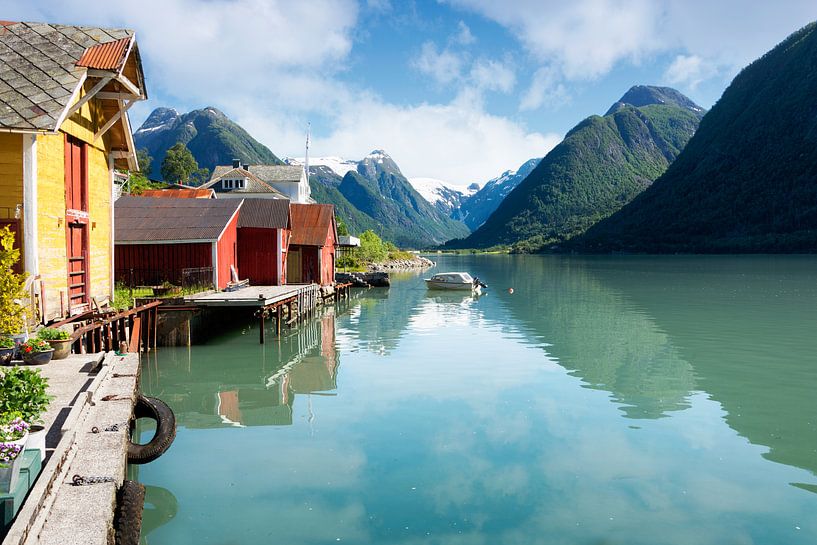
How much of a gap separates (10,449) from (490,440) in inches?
372

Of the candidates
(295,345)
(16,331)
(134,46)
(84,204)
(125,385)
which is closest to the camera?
(125,385)

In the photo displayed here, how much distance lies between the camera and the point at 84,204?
1995 centimetres

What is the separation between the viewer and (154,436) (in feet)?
37.1

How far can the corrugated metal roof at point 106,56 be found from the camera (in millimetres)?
17062

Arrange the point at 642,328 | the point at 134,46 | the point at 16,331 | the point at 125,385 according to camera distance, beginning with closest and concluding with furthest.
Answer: the point at 125,385, the point at 16,331, the point at 134,46, the point at 642,328

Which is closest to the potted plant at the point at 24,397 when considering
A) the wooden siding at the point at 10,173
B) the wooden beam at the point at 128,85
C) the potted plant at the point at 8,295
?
the potted plant at the point at 8,295

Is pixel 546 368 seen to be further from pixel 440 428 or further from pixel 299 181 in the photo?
pixel 299 181

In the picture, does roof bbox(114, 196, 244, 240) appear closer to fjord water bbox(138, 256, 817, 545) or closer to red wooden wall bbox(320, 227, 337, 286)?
fjord water bbox(138, 256, 817, 545)

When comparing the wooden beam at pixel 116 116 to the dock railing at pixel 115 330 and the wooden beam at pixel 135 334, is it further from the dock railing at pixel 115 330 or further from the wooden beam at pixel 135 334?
the wooden beam at pixel 135 334

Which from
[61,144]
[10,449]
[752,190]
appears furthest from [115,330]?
[752,190]

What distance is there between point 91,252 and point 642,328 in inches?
953

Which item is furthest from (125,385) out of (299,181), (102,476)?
(299,181)

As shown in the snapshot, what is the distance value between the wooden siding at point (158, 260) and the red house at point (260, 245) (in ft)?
20.9

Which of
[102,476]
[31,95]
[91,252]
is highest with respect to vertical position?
[31,95]
